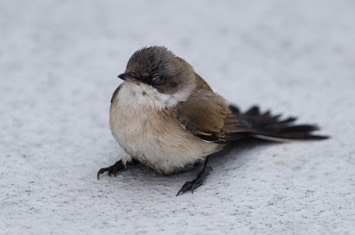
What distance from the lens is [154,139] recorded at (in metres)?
4.51

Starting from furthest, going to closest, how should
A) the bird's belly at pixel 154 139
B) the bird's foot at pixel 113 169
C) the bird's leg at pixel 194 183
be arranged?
the bird's foot at pixel 113 169 → the bird's leg at pixel 194 183 → the bird's belly at pixel 154 139

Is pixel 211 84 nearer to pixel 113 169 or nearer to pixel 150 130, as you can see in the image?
pixel 113 169

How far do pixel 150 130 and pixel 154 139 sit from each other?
0.06 m

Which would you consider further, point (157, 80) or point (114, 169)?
point (114, 169)

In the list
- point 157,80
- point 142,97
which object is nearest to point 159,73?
point 157,80

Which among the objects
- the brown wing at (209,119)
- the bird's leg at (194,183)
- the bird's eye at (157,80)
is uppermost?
the bird's eye at (157,80)

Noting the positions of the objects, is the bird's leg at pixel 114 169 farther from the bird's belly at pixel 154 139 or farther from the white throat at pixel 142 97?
the white throat at pixel 142 97

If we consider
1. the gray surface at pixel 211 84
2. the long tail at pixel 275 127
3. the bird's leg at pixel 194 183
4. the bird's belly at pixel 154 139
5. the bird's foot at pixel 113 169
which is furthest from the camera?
the long tail at pixel 275 127

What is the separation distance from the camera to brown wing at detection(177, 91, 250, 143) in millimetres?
4691

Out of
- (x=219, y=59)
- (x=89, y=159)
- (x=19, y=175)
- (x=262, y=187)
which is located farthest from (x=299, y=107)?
(x=19, y=175)

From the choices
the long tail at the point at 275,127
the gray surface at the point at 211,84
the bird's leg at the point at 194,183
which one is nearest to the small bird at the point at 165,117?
the bird's leg at the point at 194,183

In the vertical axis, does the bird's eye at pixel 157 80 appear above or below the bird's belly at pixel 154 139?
above

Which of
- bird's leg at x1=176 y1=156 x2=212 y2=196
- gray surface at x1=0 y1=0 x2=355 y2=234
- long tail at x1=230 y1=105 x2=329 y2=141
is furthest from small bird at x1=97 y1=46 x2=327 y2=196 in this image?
long tail at x1=230 y1=105 x2=329 y2=141

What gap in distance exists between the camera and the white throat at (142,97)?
15.0 ft
